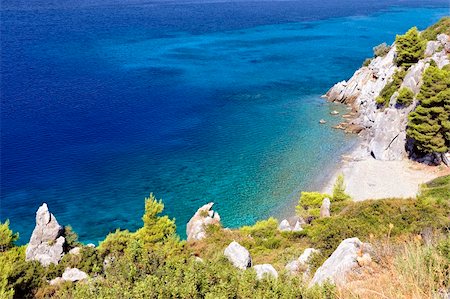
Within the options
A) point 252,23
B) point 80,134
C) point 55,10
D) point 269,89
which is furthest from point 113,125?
point 55,10

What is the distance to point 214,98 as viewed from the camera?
2630 inches

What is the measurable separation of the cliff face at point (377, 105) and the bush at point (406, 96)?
1.78 feet

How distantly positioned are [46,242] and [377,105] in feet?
145

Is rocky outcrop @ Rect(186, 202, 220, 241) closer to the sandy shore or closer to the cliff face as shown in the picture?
the sandy shore

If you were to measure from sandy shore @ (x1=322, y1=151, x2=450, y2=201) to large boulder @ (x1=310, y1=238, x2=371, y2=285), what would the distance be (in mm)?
26380

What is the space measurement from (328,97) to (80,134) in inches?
1583

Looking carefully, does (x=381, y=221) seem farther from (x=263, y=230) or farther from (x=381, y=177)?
(x=381, y=177)

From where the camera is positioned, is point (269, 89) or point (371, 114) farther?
point (269, 89)

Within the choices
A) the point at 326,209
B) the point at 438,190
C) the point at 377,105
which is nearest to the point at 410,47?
the point at 377,105

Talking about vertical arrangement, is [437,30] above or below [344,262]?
above

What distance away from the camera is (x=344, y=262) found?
11617 millimetres

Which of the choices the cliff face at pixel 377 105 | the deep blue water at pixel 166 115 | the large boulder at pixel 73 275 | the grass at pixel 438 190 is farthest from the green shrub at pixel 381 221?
the cliff face at pixel 377 105

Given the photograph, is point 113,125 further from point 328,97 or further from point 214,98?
point 328,97

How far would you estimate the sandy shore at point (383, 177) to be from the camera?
38.2m
